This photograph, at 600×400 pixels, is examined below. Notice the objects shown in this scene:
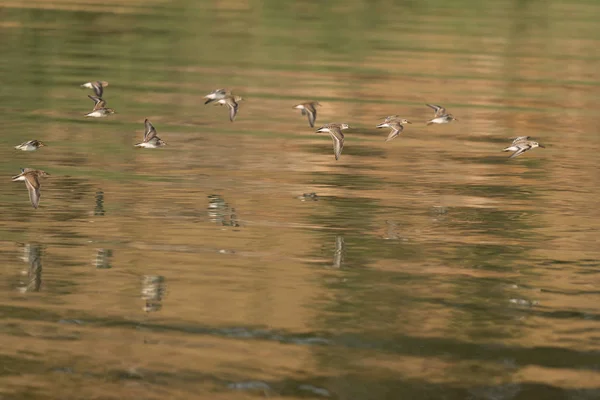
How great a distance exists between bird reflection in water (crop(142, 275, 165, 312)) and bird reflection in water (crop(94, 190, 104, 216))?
12.1ft

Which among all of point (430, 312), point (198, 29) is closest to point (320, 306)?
point (430, 312)

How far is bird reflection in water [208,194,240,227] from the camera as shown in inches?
758

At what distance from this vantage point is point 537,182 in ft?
77.7

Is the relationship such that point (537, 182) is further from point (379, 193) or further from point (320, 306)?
point (320, 306)

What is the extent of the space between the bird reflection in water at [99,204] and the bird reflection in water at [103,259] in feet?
7.63

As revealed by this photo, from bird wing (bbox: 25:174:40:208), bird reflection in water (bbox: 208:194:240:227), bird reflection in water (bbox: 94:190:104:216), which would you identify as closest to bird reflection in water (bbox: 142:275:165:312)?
bird reflection in water (bbox: 208:194:240:227)

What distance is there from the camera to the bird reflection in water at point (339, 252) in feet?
55.6

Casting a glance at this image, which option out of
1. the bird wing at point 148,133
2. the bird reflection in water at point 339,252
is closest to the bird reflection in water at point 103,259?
the bird reflection in water at point 339,252

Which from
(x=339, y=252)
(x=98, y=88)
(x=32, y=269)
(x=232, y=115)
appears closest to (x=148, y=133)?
(x=232, y=115)

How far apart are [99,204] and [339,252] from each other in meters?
4.11

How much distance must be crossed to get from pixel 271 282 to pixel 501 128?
15566mm

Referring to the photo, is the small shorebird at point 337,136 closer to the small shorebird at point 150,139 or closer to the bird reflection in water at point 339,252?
the small shorebird at point 150,139

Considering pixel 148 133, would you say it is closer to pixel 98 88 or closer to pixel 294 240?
pixel 98 88

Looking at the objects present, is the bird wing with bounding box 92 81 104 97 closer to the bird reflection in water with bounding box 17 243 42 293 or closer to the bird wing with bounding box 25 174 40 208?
the bird wing with bounding box 25 174 40 208
